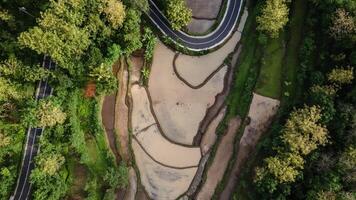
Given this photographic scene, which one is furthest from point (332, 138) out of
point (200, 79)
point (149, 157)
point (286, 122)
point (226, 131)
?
point (149, 157)

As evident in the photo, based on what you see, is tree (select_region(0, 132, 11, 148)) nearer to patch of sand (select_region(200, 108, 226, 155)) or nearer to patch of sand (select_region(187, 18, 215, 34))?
patch of sand (select_region(200, 108, 226, 155))

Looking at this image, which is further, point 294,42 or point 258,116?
point 294,42

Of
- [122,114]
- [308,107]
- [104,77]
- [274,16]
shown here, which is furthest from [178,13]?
[308,107]

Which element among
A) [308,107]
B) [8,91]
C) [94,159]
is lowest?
[94,159]

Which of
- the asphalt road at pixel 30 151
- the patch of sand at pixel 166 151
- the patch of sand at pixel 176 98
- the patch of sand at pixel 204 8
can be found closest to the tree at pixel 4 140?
the asphalt road at pixel 30 151

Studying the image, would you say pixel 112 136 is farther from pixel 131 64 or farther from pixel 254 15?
pixel 254 15

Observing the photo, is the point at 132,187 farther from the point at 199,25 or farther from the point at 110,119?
the point at 199,25

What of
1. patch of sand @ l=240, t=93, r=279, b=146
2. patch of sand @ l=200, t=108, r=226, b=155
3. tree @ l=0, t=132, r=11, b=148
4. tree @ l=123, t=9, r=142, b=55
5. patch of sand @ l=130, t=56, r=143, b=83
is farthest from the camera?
patch of sand @ l=130, t=56, r=143, b=83

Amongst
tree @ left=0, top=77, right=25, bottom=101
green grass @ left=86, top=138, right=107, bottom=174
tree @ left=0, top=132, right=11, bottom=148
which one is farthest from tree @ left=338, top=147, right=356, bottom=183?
tree @ left=0, top=77, right=25, bottom=101
